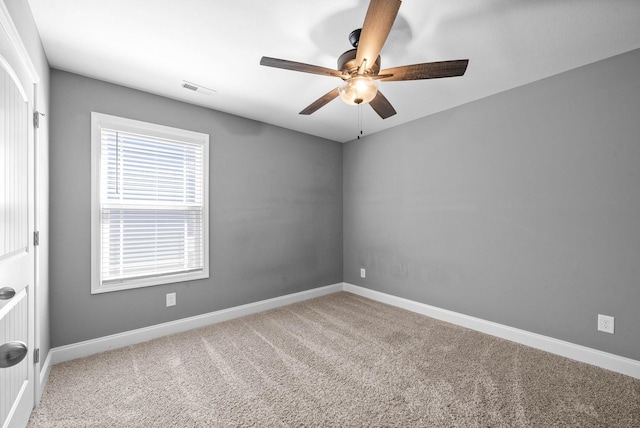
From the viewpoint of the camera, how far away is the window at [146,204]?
2541mm

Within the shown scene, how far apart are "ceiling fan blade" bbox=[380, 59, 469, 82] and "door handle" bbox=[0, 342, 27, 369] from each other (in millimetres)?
1992

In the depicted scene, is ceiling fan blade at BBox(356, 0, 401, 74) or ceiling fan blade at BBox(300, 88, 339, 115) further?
ceiling fan blade at BBox(300, 88, 339, 115)

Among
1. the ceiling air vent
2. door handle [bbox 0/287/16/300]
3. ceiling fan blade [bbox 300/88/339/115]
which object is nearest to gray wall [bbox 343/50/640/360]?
ceiling fan blade [bbox 300/88/339/115]

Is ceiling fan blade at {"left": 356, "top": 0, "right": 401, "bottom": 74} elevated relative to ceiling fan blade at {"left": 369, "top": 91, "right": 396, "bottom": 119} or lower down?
elevated

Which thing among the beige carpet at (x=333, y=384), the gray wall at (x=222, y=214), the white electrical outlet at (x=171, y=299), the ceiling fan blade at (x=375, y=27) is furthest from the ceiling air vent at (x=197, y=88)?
the beige carpet at (x=333, y=384)

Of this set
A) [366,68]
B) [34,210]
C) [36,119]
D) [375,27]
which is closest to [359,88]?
[366,68]

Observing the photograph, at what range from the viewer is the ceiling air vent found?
103 inches

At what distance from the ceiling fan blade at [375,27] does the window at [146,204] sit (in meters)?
2.15

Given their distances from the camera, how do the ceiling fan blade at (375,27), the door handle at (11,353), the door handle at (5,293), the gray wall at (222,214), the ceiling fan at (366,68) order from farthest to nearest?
the gray wall at (222,214) → the ceiling fan at (366,68) → the ceiling fan blade at (375,27) → the door handle at (5,293) → the door handle at (11,353)

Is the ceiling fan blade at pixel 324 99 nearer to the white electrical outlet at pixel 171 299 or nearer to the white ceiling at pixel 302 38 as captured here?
the white ceiling at pixel 302 38

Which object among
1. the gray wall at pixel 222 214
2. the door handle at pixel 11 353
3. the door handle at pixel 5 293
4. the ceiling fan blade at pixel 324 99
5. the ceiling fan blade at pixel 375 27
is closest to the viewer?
the door handle at pixel 11 353

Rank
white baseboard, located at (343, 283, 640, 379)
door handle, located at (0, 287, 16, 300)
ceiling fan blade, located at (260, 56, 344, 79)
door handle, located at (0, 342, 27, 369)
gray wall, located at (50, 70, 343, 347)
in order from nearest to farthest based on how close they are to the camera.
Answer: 1. door handle, located at (0, 342, 27, 369)
2. door handle, located at (0, 287, 16, 300)
3. ceiling fan blade, located at (260, 56, 344, 79)
4. white baseboard, located at (343, 283, 640, 379)
5. gray wall, located at (50, 70, 343, 347)

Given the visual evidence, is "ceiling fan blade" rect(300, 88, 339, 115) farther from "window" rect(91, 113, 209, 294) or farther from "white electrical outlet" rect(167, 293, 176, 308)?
"white electrical outlet" rect(167, 293, 176, 308)

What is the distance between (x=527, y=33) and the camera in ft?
6.29
